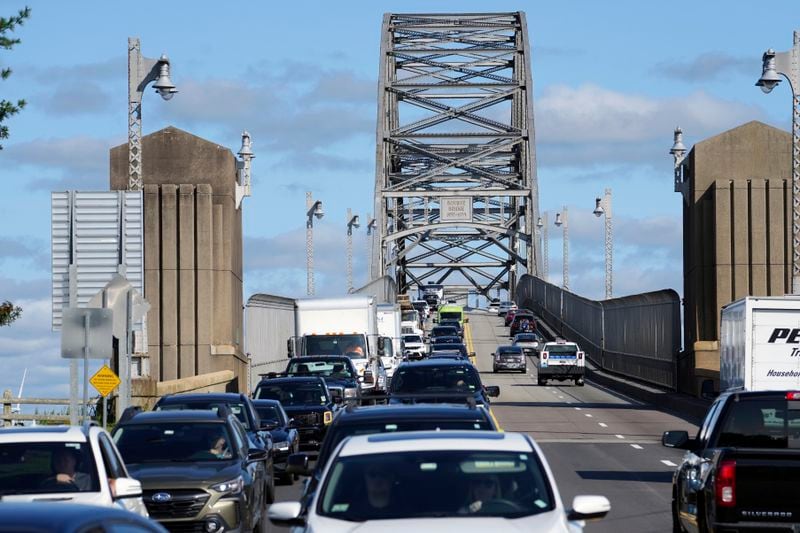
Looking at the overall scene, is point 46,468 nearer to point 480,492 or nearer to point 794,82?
point 480,492

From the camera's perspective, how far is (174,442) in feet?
56.3

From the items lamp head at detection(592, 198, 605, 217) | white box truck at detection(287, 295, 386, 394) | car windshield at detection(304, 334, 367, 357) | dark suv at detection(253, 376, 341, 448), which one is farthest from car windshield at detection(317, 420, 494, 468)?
lamp head at detection(592, 198, 605, 217)

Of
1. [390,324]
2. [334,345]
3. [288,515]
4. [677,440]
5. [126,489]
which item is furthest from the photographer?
[390,324]

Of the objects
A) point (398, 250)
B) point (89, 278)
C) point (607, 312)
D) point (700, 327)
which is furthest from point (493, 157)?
point (89, 278)

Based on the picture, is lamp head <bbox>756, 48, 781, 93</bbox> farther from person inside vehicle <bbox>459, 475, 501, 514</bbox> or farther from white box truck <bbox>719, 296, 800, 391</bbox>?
person inside vehicle <bbox>459, 475, 501, 514</bbox>

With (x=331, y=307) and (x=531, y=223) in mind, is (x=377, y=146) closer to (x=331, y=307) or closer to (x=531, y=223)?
(x=531, y=223)

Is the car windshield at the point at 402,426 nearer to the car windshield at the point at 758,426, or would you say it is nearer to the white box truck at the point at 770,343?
the car windshield at the point at 758,426

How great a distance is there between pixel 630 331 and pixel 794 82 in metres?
31.7

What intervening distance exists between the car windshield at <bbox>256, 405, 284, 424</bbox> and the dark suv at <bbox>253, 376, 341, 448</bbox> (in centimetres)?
289

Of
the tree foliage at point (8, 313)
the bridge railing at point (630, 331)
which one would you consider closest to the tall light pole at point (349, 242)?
the bridge railing at point (630, 331)

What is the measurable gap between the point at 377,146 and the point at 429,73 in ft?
26.3

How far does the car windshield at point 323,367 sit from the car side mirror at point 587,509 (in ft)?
97.3

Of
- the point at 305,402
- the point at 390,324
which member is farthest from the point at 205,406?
the point at 390,324

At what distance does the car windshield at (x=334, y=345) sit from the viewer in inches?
1829
